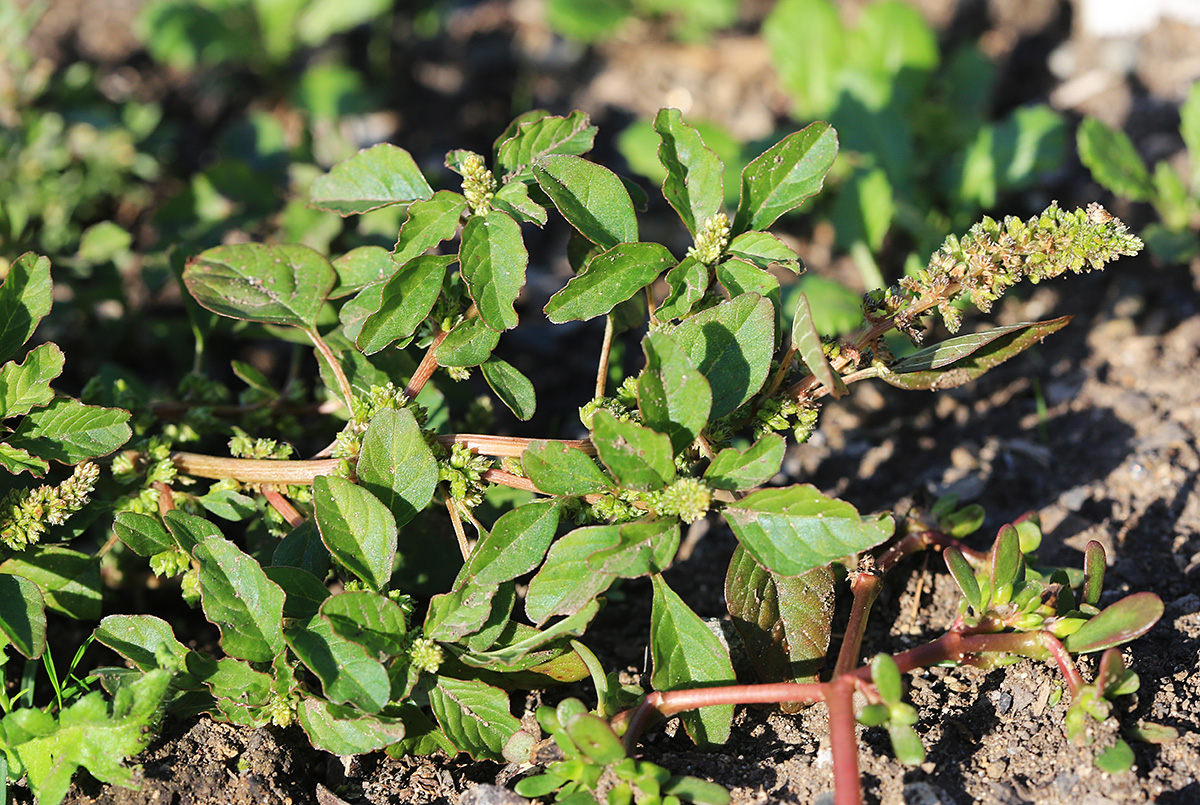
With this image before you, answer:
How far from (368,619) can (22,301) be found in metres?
1.07

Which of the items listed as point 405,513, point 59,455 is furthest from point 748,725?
point 59,455

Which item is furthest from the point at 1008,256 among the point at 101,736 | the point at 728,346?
the point at 101,736

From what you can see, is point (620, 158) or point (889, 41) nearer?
point (889, 41)

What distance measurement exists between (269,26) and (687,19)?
1945mm

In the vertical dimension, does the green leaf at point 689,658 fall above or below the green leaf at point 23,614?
below

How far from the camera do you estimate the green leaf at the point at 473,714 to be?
6.18ft

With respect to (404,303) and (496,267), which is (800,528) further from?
(404,303)

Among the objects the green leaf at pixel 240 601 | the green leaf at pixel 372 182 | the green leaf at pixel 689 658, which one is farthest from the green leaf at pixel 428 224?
the green leaf at pixel 689 658

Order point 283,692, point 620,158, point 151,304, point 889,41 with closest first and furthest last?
point 283,692, point 151,304, point 889,41, point 620,158

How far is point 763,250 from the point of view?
2012 mm

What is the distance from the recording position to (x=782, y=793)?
1867 mm

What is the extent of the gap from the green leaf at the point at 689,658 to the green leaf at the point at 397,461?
50 centimetres

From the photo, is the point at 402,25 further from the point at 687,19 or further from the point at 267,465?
the point at 267,465

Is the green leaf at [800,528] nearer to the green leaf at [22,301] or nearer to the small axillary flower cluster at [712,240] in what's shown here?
the small axillary flower cluster at [712,240]
